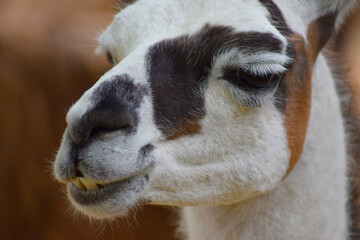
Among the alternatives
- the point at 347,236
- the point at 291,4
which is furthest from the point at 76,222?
the point at 291,4

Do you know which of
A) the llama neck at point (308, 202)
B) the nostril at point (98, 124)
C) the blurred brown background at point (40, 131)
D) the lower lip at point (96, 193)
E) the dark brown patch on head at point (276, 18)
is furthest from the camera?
the blurred brown background at point (40, 131)

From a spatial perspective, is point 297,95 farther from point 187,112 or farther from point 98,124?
point 98,124

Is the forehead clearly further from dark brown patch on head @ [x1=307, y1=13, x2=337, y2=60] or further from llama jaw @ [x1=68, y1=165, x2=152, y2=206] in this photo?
llama jaw @ [x1=68, y1=165, x2=152, y2=206]

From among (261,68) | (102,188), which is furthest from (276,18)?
(102,188)

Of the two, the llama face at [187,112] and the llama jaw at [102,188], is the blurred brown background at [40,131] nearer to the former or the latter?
the llama face at [187,112]

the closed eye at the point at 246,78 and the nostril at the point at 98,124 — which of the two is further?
the closed eye at the point at 246,78

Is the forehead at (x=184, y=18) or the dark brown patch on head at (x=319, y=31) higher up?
the forehead at (x=184, y=18)

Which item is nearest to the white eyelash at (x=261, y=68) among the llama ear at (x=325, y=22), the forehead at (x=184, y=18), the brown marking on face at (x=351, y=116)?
the forehead at (x=184, y=18)

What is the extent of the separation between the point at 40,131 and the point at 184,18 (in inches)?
98.2

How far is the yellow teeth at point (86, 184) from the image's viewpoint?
1771mm

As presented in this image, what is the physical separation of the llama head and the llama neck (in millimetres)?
127

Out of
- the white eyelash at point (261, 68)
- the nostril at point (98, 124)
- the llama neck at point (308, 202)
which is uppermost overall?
the nostril at point (98, 124)

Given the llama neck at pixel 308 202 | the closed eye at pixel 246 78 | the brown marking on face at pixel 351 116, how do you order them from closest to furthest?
the closed eye at pixel 246 78 < the llama neck at pixel 308 202 < the brown marking on face at pixel 351 116

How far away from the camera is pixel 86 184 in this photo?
1789 millimetres
